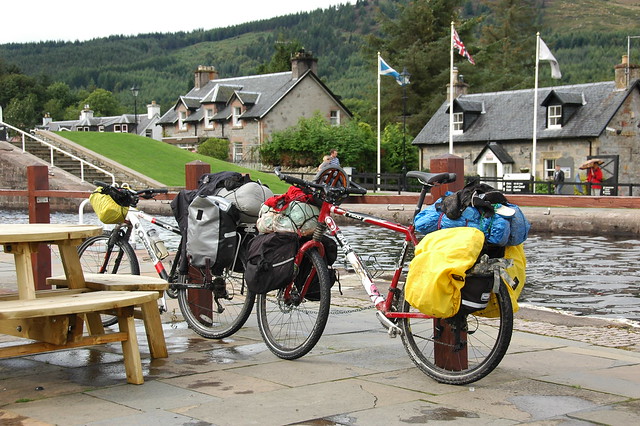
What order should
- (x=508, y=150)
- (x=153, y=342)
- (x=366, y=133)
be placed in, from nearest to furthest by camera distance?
(x=153, y=342) → (x=508, y=150) → (x=366, y=133)

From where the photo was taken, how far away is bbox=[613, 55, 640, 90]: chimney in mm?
42841

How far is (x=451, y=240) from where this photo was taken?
468 centimetres

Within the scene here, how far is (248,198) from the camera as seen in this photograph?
20.2 ft

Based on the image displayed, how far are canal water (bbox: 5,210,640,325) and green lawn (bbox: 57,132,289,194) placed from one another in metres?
15.5

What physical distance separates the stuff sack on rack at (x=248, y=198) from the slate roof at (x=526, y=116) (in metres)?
38.9

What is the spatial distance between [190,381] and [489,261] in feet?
5.92

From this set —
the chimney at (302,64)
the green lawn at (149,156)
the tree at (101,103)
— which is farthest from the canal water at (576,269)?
the tree at (101,103)

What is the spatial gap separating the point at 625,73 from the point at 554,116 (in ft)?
13.5

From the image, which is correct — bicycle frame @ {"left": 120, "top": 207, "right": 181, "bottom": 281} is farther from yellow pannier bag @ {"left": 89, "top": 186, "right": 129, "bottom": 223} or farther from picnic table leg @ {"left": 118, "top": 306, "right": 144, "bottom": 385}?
picnic table leg @ {"left": 118, "top": 306, "right": 144, "bottom": 385}

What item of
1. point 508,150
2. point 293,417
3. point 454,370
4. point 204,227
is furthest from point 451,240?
point 508,150

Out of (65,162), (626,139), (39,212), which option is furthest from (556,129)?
(39,212)

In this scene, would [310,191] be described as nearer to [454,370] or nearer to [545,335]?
[454,370]

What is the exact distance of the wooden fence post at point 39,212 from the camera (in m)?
8.42

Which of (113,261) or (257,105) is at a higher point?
(257,105)
